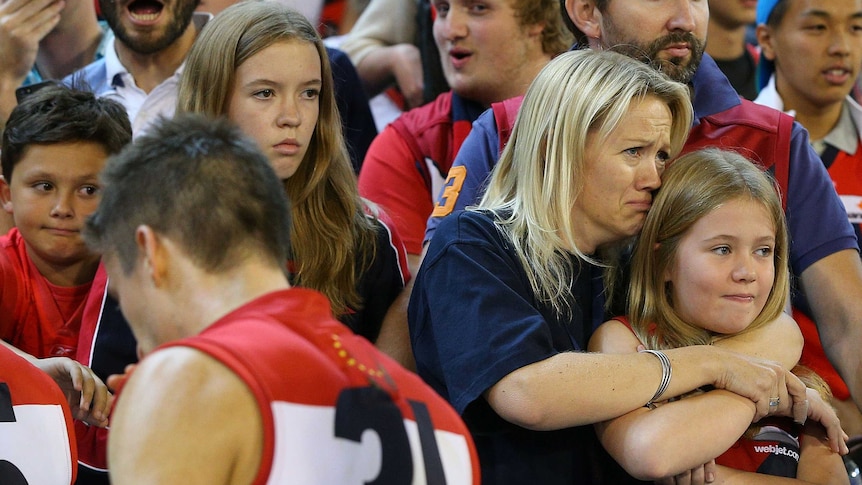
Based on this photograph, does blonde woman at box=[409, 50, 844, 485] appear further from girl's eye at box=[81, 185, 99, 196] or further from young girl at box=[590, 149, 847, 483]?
girl's eye at box=[81, 185, 99, 196]

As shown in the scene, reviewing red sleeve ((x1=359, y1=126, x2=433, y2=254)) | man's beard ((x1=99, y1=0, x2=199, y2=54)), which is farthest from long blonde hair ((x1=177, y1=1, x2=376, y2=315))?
man's beard ((x1=99, y1=0, x2=199, y2=54))

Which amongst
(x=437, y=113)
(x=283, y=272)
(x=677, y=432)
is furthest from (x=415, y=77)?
(x=283, y=272)

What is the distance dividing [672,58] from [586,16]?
0.39 metres

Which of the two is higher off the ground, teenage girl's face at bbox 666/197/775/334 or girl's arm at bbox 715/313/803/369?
teenage girl's face at bbox 666/197/775/334

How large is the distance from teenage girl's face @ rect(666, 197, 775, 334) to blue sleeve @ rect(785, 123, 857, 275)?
34cm

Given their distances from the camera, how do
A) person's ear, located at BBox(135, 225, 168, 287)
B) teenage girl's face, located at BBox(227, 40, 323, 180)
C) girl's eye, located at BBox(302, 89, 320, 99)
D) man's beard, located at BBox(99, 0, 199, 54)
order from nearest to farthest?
1. person's ear, located at BBox(135, 225, 168, 287)
2. teenage girl's face, located at BBox(227, 40, 323, 180)
3. girl's eye, located at BBox(302, 89, 320, 99)
4. man's beard, located at BBox(99, 0, 199, 54)

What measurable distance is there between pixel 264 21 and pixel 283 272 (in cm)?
141

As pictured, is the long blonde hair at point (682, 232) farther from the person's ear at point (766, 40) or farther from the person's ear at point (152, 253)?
the person's ear at point (766, 40)

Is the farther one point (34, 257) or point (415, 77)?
point (415, 77)

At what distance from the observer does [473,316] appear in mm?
2740

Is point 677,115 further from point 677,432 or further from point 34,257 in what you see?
point 34,257

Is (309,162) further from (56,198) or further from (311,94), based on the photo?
(56,198)

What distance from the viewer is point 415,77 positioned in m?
5.26

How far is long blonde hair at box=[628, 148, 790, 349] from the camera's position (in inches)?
121
